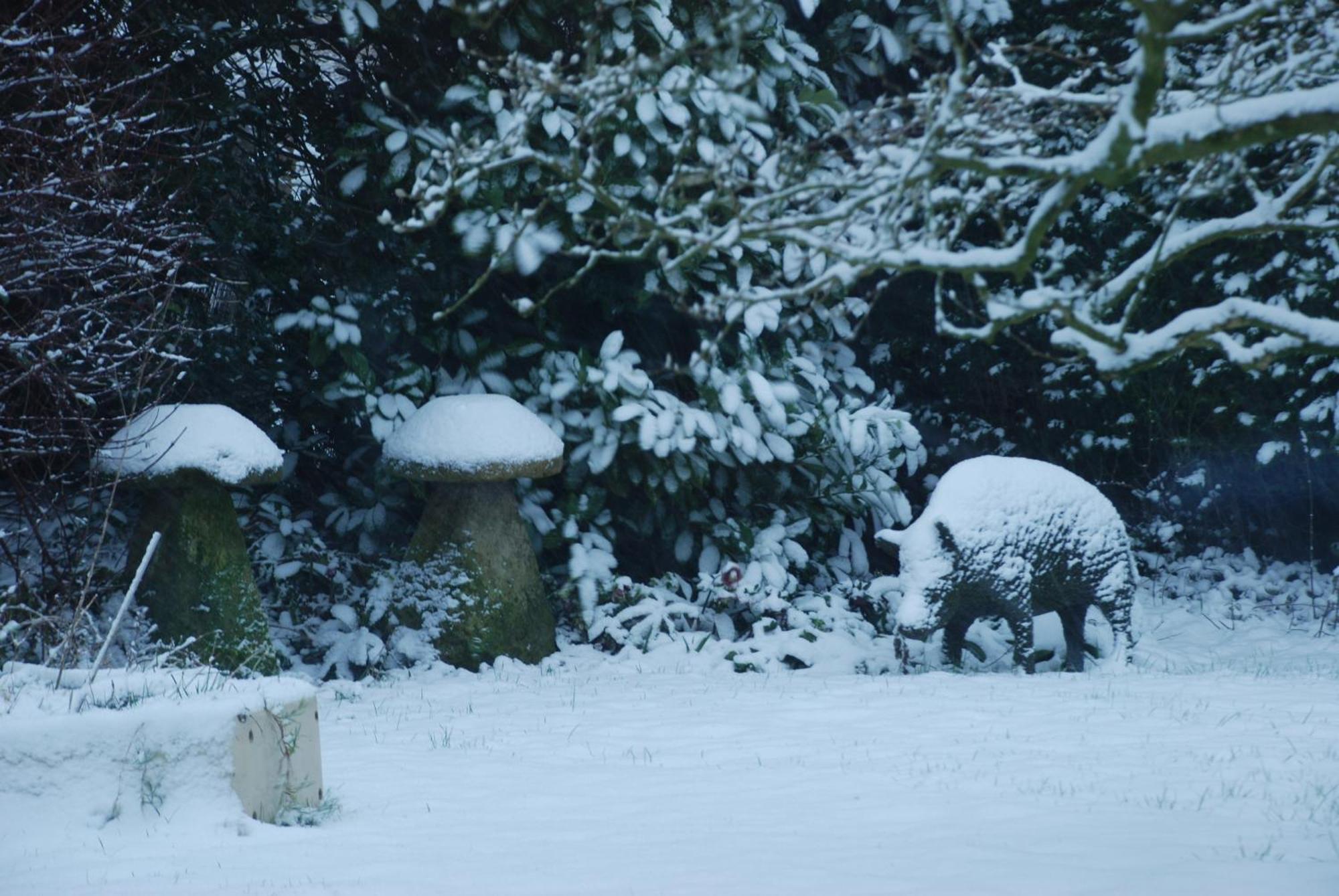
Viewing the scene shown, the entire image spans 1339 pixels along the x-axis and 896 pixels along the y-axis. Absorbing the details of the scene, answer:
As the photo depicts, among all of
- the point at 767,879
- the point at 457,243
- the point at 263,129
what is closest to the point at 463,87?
the point at 457,243

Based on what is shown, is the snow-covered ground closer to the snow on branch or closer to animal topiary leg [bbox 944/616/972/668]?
animal topiary leg [bbox 944/616/972/668]

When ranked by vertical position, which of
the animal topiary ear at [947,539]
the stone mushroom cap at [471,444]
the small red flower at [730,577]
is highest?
the stone mushroom cap at [471,444]

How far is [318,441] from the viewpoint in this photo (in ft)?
25.9

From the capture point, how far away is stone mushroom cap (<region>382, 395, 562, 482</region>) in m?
6.43

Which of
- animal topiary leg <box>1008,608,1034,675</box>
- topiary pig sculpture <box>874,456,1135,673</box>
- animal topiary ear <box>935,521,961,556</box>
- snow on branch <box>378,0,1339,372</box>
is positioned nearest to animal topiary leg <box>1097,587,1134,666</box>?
topiary pig sculpture <box>874,456,1135,673</box>

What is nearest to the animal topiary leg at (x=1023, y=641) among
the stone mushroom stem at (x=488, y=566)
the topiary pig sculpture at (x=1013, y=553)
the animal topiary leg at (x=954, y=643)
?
the topiary pig sculpture at (x=1013, y=553)

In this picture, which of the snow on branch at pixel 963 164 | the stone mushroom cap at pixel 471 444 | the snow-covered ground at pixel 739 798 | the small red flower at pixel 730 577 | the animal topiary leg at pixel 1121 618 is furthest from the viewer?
the small red flower at pixel 730 577

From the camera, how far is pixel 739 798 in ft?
13.0

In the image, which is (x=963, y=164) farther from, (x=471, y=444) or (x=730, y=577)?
(x=730, y=577)

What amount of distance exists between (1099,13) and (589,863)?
7238 millimetres

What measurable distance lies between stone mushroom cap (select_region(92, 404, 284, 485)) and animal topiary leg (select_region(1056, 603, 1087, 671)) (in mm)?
Result: 4369

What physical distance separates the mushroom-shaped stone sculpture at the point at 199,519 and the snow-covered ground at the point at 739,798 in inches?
34.4

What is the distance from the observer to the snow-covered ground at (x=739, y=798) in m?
3.06

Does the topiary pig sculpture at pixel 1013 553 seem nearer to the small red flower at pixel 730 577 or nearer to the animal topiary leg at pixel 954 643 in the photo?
the animal topiary leg at pixel 954 643
